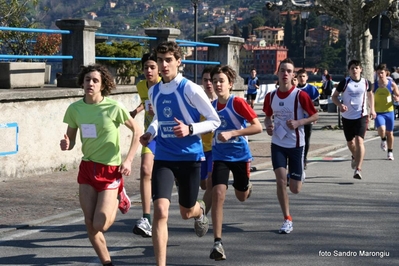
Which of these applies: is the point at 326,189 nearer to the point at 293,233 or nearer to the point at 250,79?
the point at 293,233

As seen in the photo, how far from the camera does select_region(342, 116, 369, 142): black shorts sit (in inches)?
527

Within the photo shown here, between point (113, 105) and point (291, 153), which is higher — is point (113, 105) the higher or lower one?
the higher one

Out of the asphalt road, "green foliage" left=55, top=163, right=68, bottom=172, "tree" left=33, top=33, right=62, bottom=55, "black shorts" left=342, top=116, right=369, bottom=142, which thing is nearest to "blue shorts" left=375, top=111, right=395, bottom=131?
"black shorts" left=342, top=116, right=369, bottom=142

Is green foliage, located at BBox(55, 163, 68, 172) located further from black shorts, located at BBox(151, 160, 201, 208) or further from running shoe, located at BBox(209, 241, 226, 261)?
black shorts, located at BBox(151, 160, 201, 208)

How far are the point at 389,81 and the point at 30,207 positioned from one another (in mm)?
8717

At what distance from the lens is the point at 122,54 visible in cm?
1769

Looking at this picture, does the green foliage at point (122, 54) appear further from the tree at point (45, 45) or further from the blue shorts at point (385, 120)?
the blue shorts at point (385, 120)

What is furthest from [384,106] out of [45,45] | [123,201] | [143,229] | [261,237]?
[123,201]

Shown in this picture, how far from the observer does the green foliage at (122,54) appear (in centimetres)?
1741

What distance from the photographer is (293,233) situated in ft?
28.6

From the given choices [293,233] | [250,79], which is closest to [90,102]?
[293,233]

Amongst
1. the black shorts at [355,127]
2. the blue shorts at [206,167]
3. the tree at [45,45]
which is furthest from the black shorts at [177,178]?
the tree at [45,45]

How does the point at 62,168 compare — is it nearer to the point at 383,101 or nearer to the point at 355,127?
the point at 355,127

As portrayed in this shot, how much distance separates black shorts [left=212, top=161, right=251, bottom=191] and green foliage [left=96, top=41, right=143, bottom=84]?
947 cm
